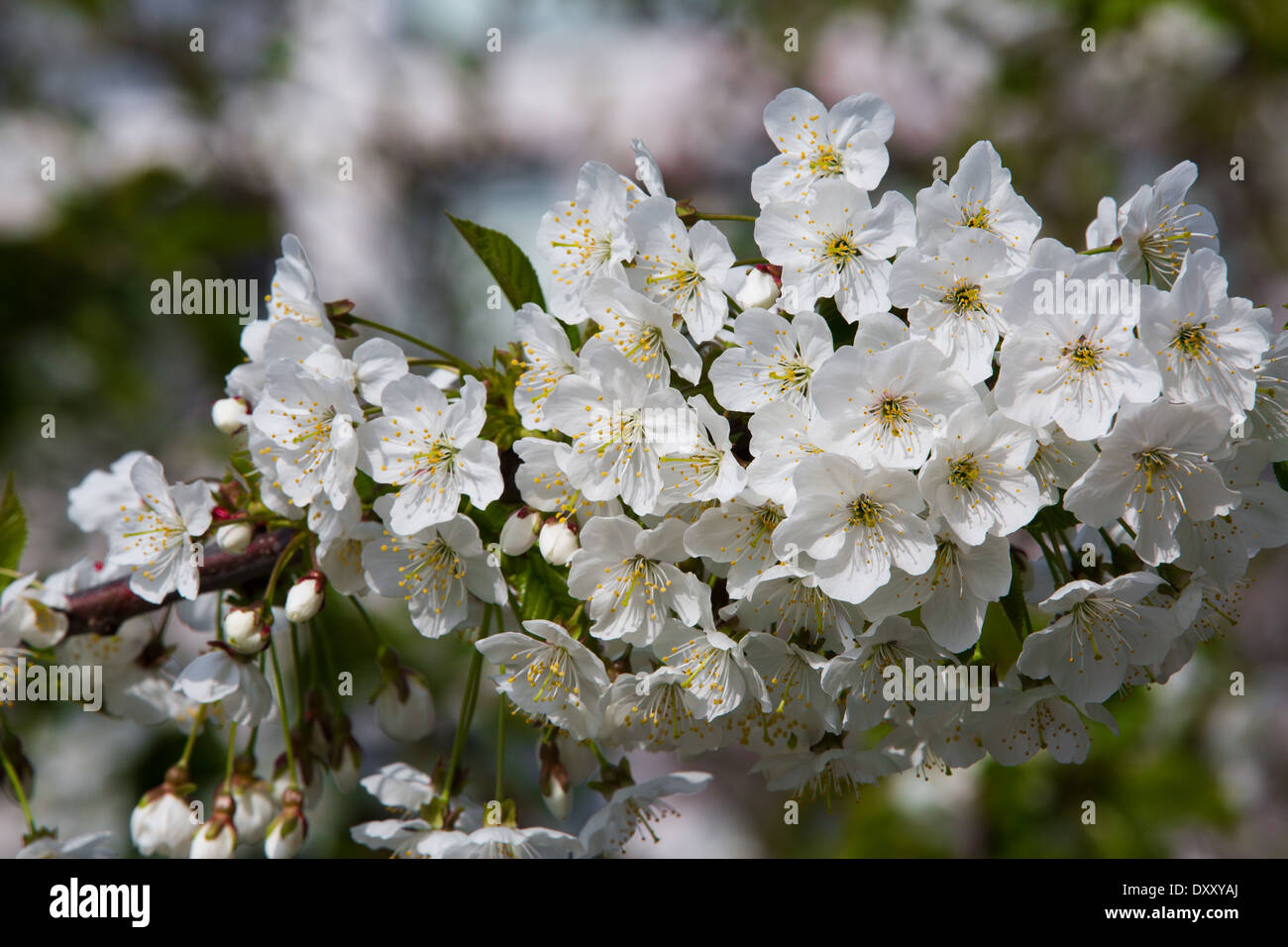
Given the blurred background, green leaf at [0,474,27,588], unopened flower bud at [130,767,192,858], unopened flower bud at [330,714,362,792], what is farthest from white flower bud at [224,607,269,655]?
the blurred background

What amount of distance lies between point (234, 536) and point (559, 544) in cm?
45

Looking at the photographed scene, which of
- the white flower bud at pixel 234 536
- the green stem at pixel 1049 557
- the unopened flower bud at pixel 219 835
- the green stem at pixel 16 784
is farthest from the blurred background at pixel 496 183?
the white flower bud at pixel 234 536

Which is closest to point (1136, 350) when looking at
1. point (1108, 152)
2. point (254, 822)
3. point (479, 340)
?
point (254, 822)

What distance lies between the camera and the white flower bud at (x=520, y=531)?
1.13 metres

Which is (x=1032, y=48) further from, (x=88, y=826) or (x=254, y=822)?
(x=88, y=826)

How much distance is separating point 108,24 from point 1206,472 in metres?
4.77

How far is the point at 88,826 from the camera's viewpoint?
3.08m

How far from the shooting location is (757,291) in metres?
1.09

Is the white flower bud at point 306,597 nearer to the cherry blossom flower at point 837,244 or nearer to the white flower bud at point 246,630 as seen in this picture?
the white flower bud at point 246,630

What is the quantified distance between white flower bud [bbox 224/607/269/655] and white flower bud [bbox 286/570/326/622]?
0.27 ft

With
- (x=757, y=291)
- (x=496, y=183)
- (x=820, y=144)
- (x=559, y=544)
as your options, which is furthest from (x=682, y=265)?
(x=496, y=183)

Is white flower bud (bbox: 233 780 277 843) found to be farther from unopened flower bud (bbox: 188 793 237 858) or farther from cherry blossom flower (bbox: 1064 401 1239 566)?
cherry blossom flower (bbox: 1064 401 1239 566)

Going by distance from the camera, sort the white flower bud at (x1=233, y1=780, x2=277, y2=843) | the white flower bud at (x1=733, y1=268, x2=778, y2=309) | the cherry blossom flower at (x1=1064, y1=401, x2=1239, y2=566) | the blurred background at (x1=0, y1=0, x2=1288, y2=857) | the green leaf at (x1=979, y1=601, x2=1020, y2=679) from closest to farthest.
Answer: the cherry blossom flower at (x1=1064, y1=401, x2=1239, y2=566), the white flower bud at (x1=733, y1=268, x2=778, y2=309), the green leaf at (x1=979, y1=601, x2=1020, y2=679), the white flower bud at (x1=233, y1=780, x2=277, y2=843), the blurred background at (x1=0, y1=0, x2=1288, y2=857)

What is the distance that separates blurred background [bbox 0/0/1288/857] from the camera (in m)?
3.03
